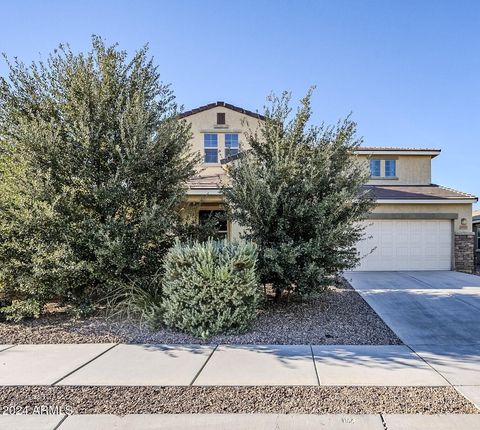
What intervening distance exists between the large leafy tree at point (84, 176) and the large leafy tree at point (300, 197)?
5.48 ft

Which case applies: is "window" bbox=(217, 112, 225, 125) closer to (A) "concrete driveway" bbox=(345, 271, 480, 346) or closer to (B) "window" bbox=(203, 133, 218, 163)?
(B) "window" bbox=(203, 133, 218, 163)

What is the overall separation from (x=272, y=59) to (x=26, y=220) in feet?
28.4

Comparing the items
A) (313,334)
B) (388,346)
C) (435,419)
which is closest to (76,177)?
(313,334)

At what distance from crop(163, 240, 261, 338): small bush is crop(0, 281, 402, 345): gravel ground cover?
0.22 metres

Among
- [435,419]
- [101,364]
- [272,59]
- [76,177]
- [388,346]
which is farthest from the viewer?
[272,59]

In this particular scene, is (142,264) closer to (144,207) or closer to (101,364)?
(144,207)

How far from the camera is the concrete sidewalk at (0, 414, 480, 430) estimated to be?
3305 millimetres

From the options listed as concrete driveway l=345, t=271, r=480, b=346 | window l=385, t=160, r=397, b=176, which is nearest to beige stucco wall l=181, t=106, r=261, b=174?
window l=385, t=160, r=397, b=176

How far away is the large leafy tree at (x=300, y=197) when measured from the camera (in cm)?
726

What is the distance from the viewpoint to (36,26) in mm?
8695

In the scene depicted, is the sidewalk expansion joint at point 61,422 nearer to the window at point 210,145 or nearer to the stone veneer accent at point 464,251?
the stone veneer accent at point 464,251

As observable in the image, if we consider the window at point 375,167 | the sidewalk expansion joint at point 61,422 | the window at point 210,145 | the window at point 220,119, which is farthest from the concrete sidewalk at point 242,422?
the window at point 220,119

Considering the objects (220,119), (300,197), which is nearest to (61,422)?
(300,197)

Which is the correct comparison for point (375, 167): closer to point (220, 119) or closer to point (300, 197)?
point (220, 119)
